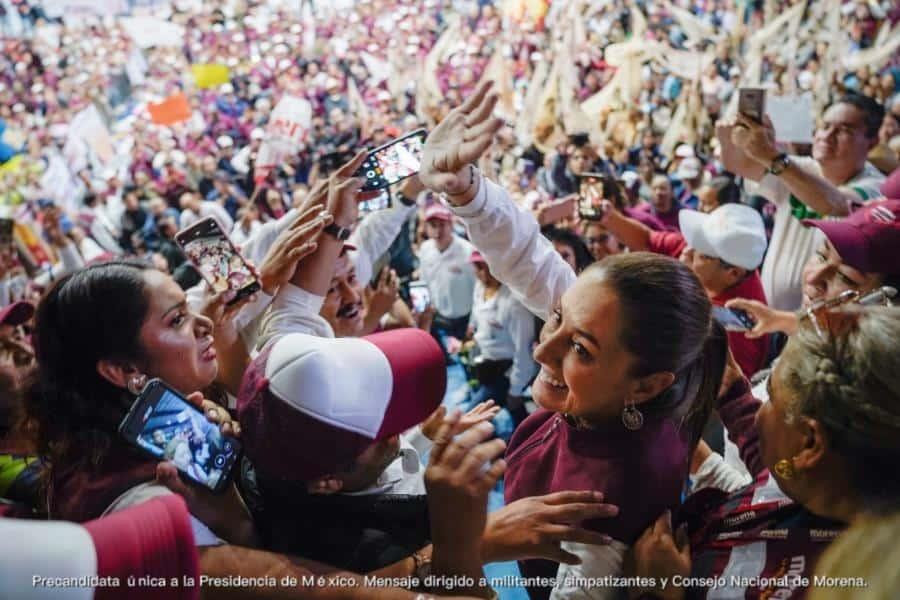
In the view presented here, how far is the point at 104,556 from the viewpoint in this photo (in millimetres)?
699

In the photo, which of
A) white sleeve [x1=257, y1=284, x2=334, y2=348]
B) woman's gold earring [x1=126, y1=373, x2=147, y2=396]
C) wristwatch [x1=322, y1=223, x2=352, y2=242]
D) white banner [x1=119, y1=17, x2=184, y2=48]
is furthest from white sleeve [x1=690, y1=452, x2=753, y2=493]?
white banner [x1=119, y1=17, x2=184, y2=48]

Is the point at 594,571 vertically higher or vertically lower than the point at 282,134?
higher

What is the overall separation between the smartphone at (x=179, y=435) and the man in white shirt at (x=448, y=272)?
3.61 m

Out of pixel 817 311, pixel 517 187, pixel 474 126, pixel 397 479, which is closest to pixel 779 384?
pixel 817 311

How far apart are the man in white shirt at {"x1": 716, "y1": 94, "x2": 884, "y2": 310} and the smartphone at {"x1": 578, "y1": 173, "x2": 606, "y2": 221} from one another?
22.5 inches

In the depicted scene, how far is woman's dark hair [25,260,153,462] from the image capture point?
1201 millimetres

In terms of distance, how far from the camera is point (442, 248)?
486 centimetres

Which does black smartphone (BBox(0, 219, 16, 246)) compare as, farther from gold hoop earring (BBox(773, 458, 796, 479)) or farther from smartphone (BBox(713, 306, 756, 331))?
gold hoop earring (BBox(773, 458, 796, 479))

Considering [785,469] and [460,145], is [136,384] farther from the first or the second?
[785,469]

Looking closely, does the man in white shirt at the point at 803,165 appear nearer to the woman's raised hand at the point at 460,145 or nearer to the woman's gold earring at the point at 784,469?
the woman's raised hand at the point at 460,145

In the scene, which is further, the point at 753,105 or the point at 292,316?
the point at 753,105

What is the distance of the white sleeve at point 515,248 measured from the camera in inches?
59.1

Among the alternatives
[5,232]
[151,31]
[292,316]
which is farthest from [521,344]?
[151,31]

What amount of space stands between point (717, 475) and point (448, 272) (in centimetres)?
331
